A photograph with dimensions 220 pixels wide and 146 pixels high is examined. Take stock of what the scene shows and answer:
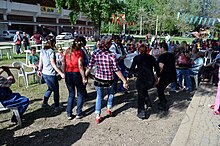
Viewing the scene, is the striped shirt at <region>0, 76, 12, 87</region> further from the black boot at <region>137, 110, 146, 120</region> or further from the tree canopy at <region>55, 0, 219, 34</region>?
the tree canopy at <region>55, 0, 219, 34</region>

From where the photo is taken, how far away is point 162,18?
158 ft

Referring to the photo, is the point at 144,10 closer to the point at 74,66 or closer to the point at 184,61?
the point at 184,61

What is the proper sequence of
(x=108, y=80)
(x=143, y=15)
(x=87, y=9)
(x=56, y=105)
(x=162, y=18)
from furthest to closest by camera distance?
1. (x=143, y=15)
2. (x=162, y=18)
3. (x=87, y=9)
4. (x=56, y=105)
5. (x=108, y=80)

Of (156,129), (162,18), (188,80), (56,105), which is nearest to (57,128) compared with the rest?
(56,105)

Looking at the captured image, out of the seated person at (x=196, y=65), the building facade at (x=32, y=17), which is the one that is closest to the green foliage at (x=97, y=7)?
the building facade at (x=32, y=17)

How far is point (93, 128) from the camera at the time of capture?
14.4 ft

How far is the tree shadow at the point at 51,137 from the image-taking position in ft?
12.7

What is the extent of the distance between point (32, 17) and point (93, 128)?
141 feet

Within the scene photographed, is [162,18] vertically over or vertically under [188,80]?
over

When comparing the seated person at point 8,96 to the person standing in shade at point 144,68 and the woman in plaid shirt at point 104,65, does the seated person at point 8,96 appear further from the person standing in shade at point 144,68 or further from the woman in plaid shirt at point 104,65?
the person standing in shade at point 144,68

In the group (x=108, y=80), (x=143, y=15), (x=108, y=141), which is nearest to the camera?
(x=108, y=141)

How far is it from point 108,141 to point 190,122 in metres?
1.75

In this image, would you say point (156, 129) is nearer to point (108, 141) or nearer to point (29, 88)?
point (108, 141)

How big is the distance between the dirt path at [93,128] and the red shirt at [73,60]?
1.11 metres
